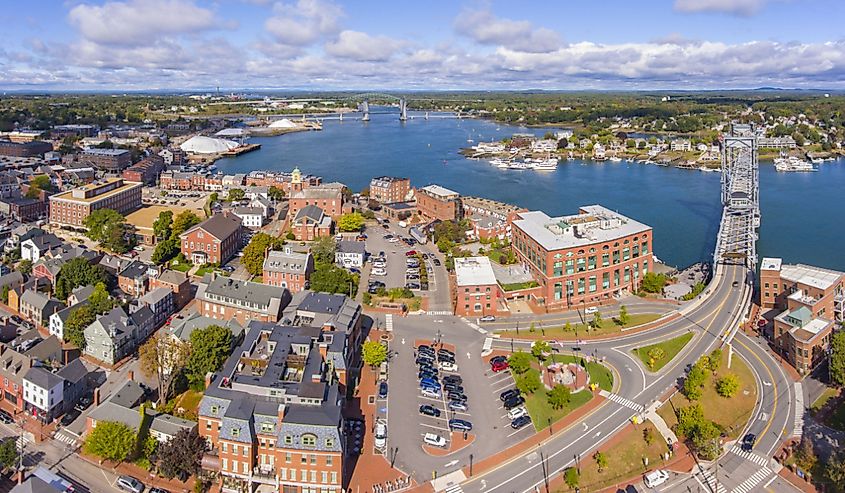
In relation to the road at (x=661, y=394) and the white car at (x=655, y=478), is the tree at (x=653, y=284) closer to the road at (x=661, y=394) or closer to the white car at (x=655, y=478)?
the road at (x=661, y=394)

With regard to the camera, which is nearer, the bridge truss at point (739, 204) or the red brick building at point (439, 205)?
the bridge truss at point (739, 204)

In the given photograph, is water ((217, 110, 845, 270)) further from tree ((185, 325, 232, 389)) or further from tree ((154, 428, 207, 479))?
tree ((154, 428, 207, 479))

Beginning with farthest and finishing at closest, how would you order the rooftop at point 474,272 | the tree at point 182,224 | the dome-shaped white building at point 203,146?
the dome-shaped white building at point 203,146 → the tree at point 182,224 → the rooftop at point 474,272

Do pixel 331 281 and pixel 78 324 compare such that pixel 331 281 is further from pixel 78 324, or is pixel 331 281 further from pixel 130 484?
pixel 130 484

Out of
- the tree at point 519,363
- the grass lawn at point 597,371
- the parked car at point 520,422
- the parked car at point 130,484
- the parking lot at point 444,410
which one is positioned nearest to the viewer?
the parked car at point 130,484

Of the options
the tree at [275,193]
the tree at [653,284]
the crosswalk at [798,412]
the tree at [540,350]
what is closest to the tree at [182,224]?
the tree at [275,193]

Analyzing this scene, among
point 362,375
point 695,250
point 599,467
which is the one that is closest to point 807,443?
point 599,467

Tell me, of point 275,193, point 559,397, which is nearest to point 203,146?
point 275,193

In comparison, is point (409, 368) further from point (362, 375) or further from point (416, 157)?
point (416, 157)
